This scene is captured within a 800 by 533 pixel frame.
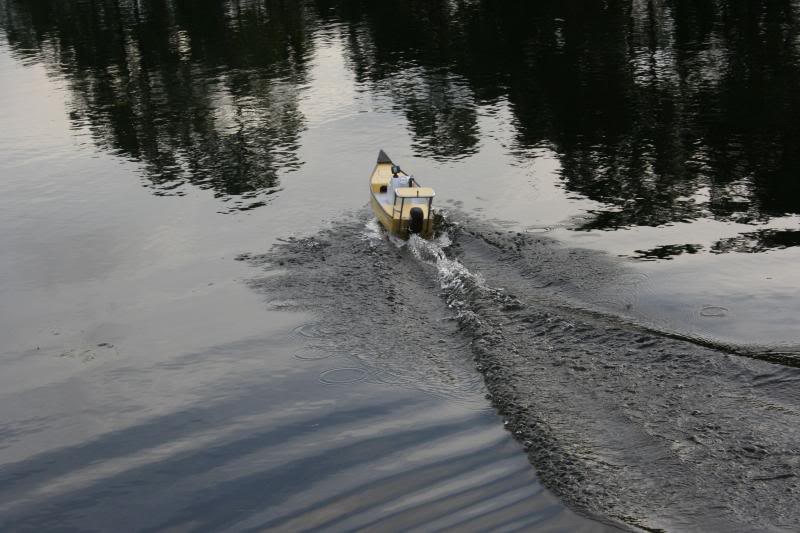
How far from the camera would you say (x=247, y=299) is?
110 feet

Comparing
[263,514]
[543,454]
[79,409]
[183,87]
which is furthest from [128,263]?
[183,87]

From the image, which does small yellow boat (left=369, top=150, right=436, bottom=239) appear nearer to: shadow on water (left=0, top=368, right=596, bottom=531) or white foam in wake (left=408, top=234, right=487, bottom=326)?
white foam in wake (left=408, top=234, right=487, bottom=326)

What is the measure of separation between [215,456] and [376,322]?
8.29 m

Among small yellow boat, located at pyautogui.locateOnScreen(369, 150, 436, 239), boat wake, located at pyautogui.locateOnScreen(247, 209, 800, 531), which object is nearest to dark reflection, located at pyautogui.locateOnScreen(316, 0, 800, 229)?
small yellow boat, located at pyautogui.locateOnScreen(369, 150, 436, 239)

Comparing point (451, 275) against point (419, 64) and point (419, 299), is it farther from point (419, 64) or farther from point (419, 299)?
point (419, 64)

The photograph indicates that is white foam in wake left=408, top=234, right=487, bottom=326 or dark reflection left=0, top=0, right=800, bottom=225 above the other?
dark reflection left=0, top=0, right=800, bottom=225

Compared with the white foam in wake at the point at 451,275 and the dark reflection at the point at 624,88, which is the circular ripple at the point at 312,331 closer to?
the white foam in wake at the point at 451,275

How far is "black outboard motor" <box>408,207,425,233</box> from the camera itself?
35.3 meters

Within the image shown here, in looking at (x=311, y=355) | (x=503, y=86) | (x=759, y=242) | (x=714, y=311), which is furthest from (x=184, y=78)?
(x=714, y=311)

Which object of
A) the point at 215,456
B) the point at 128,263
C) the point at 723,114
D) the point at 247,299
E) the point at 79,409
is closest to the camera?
the point at 215,456

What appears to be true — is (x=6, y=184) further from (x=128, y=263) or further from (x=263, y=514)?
(x=263, y=514)

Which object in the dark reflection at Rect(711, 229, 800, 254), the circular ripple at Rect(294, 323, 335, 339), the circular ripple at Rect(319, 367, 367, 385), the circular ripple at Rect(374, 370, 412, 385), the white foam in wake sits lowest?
the circular ripple at Rect(319, 367, 367, 385)

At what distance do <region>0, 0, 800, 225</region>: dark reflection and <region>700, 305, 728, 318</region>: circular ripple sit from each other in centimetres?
879

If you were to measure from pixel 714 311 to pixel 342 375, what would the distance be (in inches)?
485
